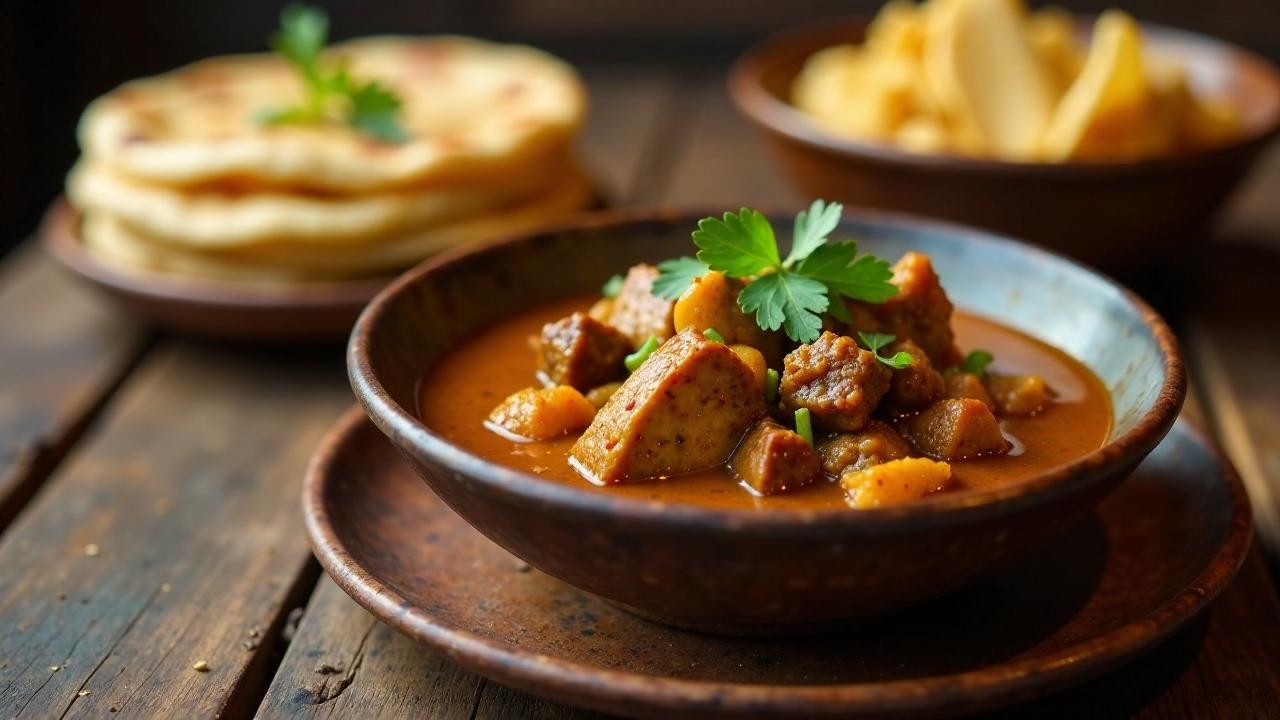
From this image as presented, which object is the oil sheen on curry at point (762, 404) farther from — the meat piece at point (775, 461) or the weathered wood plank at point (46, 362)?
the weathered wood plank at point (46, 362)

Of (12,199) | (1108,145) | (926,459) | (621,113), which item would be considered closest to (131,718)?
(926,459)

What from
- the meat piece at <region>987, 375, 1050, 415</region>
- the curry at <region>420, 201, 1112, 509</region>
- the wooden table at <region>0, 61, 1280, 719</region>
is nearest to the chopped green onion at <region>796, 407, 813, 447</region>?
the curry at <region>420, 201, 1112, 509</region>

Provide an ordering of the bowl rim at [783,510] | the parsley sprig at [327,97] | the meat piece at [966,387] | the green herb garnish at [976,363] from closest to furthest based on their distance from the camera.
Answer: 1. the bowl rim at [783,510]
2. the meat piece at [966,387]
3. the green herb garnish at [976,363]
4. the parsley sprig at [327,97]

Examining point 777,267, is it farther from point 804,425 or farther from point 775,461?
point 775,461

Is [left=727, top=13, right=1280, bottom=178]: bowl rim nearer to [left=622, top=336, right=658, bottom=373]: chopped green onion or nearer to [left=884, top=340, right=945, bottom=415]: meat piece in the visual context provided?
[left=884, top=340, right=945, bottom=415]: meat piece

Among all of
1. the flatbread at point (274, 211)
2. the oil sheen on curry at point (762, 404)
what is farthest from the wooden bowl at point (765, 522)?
the flatbread at point (274, 211)

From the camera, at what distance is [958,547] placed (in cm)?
186

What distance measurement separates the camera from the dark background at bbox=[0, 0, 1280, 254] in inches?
251

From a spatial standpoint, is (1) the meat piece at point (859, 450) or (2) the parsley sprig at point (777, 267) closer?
Result: (1) the meat piece at point (859, 450)

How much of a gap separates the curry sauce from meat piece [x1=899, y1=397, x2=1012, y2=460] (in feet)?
0.07

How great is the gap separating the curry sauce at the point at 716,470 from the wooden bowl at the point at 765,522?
49 millimetres

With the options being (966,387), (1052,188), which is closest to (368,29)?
(1052,188)

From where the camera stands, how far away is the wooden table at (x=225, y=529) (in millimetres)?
2242

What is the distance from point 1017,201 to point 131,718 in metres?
2.54
